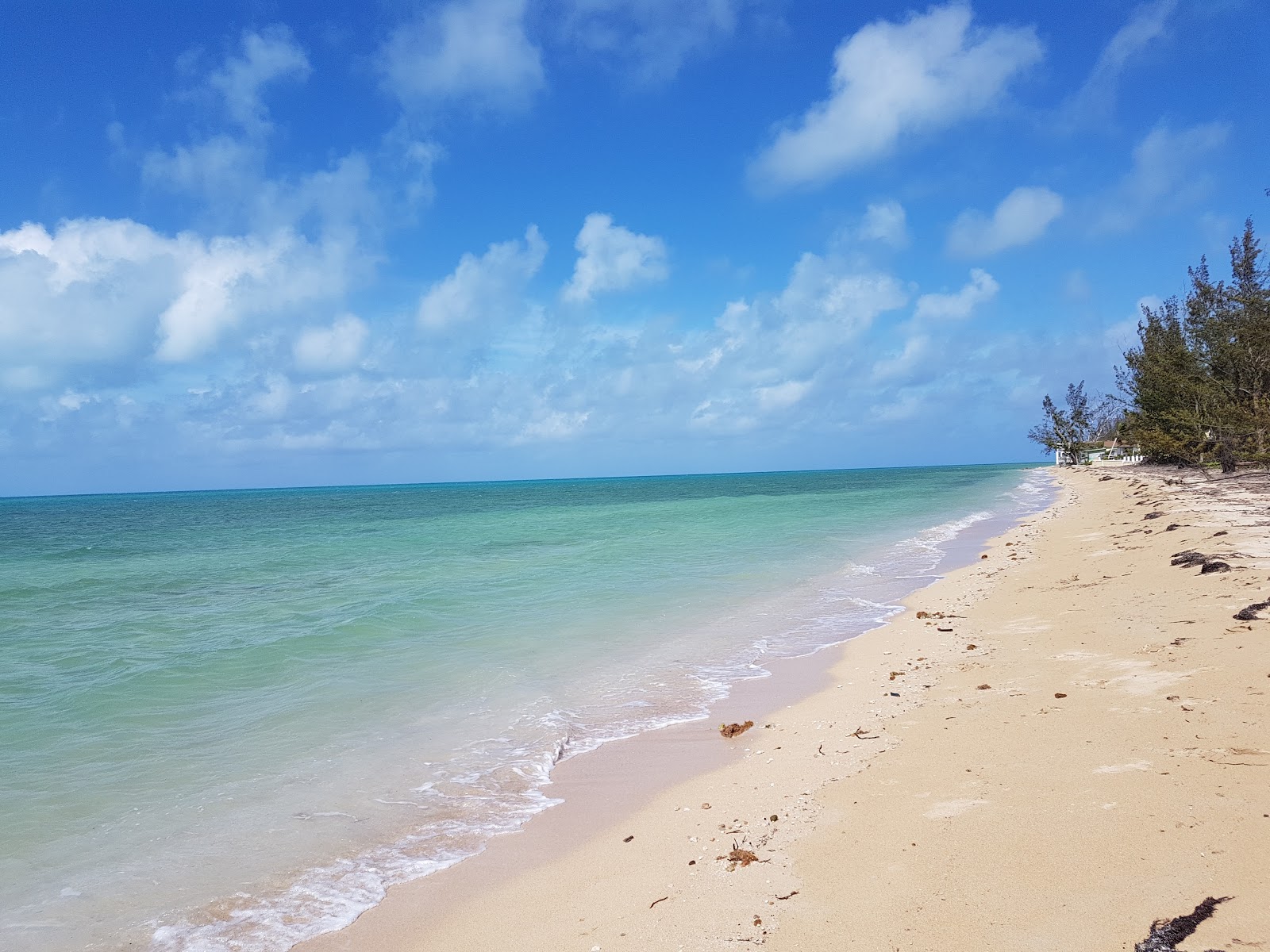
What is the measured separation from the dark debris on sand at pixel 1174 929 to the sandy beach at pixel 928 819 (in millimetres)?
40

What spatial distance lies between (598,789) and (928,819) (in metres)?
2.67

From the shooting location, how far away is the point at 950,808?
173 inches

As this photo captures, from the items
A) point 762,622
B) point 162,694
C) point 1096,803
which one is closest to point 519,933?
point 1096,803

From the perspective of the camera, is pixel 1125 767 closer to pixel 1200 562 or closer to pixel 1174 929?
pixel 1174 929

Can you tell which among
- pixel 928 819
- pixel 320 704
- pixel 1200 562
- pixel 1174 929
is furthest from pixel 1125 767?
pixel 1200 562

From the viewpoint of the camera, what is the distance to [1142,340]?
45031 millimetres

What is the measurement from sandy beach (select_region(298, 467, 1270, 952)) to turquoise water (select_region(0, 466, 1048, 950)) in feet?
2.32

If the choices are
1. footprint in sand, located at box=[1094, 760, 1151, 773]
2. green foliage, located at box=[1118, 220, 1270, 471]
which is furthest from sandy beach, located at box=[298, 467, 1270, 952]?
green foliage, located at box=[1118, 220, 1270, 471]

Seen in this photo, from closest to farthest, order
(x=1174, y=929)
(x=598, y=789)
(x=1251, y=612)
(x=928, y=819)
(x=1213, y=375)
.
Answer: (x=1174, y=929) < (x=928, y=819) < (x=598, y=789) < (x=1251, y=612) < (x=1213, y=375)

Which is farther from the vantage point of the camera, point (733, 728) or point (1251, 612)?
point (1251, 612)

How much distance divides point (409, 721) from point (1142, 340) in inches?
2057

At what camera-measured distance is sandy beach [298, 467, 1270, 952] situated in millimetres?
3311

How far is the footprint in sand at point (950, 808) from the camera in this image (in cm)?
430

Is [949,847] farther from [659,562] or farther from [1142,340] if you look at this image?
[1142,340]
